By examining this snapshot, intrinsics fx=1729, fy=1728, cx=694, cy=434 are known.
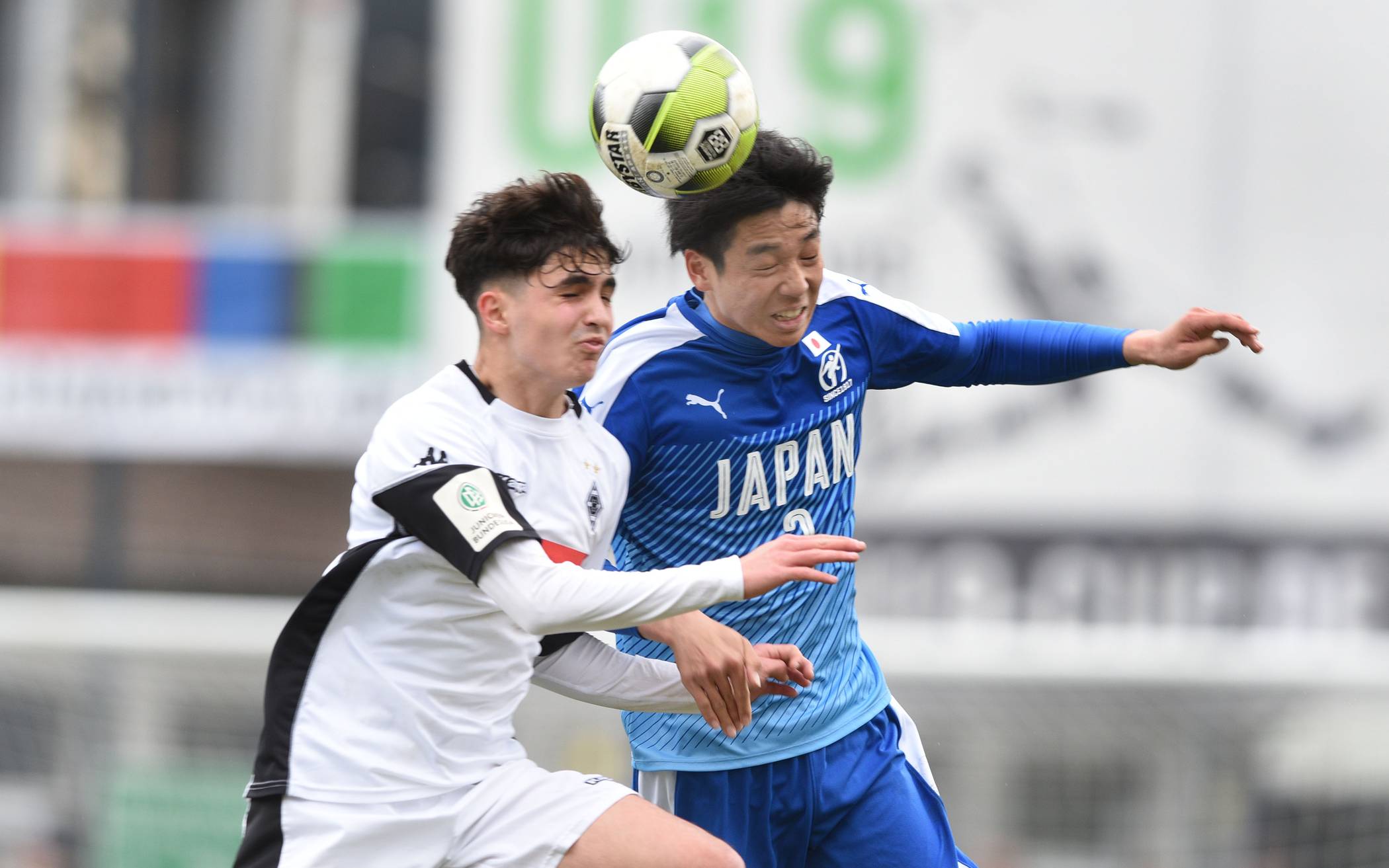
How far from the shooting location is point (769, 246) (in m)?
3.65

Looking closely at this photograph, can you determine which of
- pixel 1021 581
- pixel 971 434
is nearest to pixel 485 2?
pixel 971 434

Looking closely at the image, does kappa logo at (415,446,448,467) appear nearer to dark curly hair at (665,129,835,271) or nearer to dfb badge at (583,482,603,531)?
dfb badge at (583,482,603,531)

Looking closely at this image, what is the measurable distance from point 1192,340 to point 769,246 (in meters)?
1.00

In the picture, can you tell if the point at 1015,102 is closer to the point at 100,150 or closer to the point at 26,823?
the point at 100,150

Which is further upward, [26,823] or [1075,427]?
[1075,427]

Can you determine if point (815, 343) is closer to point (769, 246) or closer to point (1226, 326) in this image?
point (769, 246)

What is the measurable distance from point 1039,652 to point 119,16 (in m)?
8.34

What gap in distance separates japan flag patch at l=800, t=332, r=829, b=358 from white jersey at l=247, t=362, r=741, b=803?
0.65 meters

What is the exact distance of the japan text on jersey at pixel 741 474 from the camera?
12.3 ft

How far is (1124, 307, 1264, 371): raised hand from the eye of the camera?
381 cm

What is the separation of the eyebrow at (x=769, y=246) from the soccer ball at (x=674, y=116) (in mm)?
165

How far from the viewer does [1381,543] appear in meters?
10.5

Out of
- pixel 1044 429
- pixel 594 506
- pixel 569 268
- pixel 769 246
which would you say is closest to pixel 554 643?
pixel 594 506

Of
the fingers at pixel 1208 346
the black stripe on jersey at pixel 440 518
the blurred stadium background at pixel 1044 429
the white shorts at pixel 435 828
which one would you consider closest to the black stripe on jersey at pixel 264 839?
the white shorts at pixel 435 828
